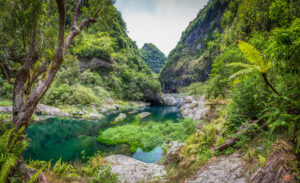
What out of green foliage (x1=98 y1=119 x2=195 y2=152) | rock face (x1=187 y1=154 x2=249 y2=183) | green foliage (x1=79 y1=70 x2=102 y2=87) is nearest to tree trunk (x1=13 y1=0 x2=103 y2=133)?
rock face (x1=187 y1=154 x2=249 y2=183)

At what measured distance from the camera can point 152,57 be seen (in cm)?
14438

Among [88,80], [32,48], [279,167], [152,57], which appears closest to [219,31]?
[88,80]

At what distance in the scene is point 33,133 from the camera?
10422 mm

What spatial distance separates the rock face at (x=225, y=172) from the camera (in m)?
2.71

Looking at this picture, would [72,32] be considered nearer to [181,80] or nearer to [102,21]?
[102,21]

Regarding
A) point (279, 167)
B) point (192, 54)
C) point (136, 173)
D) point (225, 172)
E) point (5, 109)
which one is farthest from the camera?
point (192, 54)

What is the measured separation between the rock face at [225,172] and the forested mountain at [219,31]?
2.78 meters

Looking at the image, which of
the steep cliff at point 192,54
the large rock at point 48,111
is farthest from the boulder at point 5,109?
the steep cliff at point 192,54

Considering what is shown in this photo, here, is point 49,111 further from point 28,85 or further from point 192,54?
point 192,54

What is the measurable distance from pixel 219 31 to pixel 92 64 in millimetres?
51520

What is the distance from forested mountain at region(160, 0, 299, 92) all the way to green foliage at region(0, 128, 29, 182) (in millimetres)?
5478

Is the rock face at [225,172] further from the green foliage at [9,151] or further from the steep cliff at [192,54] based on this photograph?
the steep cliff at [192,54]

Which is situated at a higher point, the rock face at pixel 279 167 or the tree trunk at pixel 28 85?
the tree trunk at pixel 28 85

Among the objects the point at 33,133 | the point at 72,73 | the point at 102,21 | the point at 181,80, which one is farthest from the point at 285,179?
the point at 181,80
